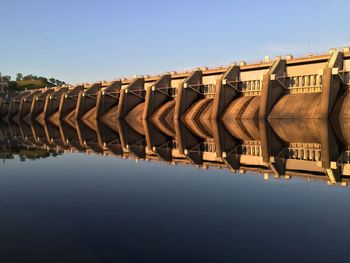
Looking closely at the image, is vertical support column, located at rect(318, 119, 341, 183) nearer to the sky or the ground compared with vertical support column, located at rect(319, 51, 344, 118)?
nearer to the ground

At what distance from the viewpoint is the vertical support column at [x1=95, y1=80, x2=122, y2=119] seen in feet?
265

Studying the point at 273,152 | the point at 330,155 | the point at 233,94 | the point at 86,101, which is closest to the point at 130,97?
the point at 86,101

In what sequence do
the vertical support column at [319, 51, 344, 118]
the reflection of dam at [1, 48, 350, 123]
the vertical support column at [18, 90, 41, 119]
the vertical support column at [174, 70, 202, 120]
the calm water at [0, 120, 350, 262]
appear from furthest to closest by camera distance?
the vertical support column at [18, 90, 41, 119] < the vertical support column at [174, 70, 202, 120] < the reflection of dam at [1, 48, 350, 123] < the vertical support column at [319, 51, 344, 118] < the calm water at [0, 120, 350, 262]

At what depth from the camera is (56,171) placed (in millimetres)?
20359

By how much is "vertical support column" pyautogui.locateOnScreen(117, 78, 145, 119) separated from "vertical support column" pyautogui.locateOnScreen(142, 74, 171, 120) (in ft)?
22.4

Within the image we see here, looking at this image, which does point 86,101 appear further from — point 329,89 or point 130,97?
point 329,89

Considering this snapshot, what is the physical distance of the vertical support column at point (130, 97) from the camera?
75875 millimetres

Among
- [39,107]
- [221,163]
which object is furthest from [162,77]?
[221,163]

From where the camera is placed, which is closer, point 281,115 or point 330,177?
point 330,177

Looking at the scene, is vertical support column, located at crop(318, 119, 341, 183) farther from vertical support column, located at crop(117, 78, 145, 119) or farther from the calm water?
vertical support column, located at crop(117, 78, 145, 119)

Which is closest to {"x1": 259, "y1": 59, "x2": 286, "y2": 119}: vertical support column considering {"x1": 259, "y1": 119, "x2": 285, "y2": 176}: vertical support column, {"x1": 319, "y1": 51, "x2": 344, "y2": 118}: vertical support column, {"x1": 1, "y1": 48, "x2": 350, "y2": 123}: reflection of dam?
{"x1": 1, "y1": 48, "x2": 350, "y2": 123}: reflection of dam

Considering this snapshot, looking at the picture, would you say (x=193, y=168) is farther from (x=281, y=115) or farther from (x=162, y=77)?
(x=162, y=77)

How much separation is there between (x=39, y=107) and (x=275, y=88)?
237ft

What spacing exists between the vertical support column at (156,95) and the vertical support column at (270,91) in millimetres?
24878
